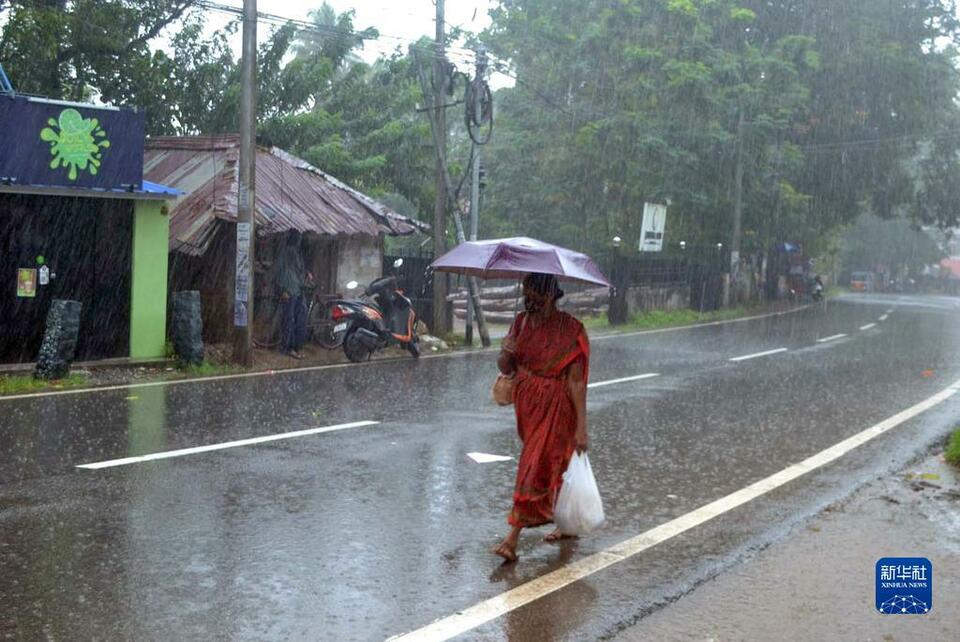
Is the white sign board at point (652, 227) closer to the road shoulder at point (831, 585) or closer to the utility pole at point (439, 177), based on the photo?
the utility pole at point (439, 177)

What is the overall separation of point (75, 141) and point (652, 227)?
21187mm

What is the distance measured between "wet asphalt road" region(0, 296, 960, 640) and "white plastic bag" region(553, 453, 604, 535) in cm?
26

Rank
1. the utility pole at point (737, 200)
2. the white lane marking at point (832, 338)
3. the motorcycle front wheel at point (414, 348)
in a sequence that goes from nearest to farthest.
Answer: the motorcycle front wheel at point (414, 348)
the white lane marking at point (832, 338)
the utility pole at point (737, 200)

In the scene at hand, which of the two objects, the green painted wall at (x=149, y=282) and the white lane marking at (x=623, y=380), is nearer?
the white lane marking at (x=623, y=380)

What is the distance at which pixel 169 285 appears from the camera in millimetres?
18625

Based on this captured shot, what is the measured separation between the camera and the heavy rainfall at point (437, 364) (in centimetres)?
592

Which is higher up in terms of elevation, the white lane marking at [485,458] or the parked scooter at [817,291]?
the parked scooter at [817,291]

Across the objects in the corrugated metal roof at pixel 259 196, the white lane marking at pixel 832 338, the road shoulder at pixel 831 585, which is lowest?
the road shoulder at pixel 831 585

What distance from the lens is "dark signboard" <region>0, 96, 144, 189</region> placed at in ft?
47.3

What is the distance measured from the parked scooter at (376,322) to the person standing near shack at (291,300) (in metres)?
0.58

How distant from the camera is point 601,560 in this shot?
21.6 feet

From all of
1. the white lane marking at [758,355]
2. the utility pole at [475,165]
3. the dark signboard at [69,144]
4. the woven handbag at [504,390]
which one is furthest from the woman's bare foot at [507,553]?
the utility pole at [475,165]

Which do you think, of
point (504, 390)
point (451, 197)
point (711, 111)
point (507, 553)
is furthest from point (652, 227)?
point (507, 553)

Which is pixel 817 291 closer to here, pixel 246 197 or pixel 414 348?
pixel 414 348
